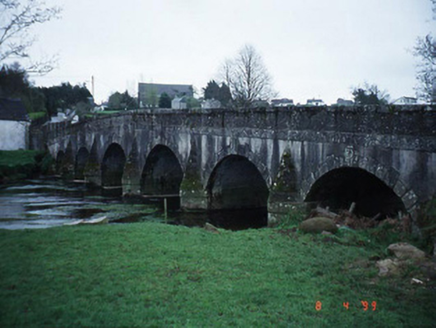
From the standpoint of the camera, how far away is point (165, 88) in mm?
84625

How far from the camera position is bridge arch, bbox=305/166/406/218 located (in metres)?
14.4

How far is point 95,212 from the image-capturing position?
20.9 metres

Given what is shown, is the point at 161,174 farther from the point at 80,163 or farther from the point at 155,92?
the point at 155,92

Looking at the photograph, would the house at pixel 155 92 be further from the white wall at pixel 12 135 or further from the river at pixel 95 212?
the river at pixel 95 212

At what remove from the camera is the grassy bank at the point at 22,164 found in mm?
38062

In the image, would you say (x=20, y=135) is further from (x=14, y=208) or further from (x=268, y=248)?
(x=268, y=248)

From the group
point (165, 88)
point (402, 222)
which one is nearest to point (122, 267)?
point (402, 222)

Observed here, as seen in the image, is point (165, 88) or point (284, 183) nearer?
point (284, 183)

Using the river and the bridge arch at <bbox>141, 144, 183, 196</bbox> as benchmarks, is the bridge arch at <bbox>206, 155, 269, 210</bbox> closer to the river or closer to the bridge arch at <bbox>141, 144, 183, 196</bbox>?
the river

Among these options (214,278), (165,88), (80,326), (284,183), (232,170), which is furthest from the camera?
(165,88)

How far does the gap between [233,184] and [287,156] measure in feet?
22.2

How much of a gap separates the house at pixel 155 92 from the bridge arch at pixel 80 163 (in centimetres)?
→ 3077

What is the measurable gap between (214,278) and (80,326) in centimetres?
285
